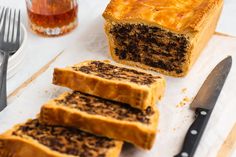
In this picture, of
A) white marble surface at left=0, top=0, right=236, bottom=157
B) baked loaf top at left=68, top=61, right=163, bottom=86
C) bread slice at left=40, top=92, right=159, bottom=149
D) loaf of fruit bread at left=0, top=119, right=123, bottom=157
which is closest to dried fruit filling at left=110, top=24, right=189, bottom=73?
white marble surface at left=0, top=0, right=236, bottom=157

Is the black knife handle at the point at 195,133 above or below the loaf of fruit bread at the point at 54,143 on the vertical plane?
above

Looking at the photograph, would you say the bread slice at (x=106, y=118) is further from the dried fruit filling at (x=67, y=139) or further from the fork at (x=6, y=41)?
the fork at (x=6, y=41)

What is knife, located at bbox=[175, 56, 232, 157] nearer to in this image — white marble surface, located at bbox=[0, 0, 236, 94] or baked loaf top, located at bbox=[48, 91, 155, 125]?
baked loaf top, located at bbox=[48, 91, 155, 125]

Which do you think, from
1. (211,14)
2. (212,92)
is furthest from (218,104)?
(211,14)

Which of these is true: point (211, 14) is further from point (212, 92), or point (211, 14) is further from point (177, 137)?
point (177, 137)

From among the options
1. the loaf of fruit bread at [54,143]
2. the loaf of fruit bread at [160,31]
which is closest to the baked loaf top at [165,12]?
the loaf of fruit bread at [160,31]

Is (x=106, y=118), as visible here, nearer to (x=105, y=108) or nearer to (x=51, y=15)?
(x=105, y=108)
